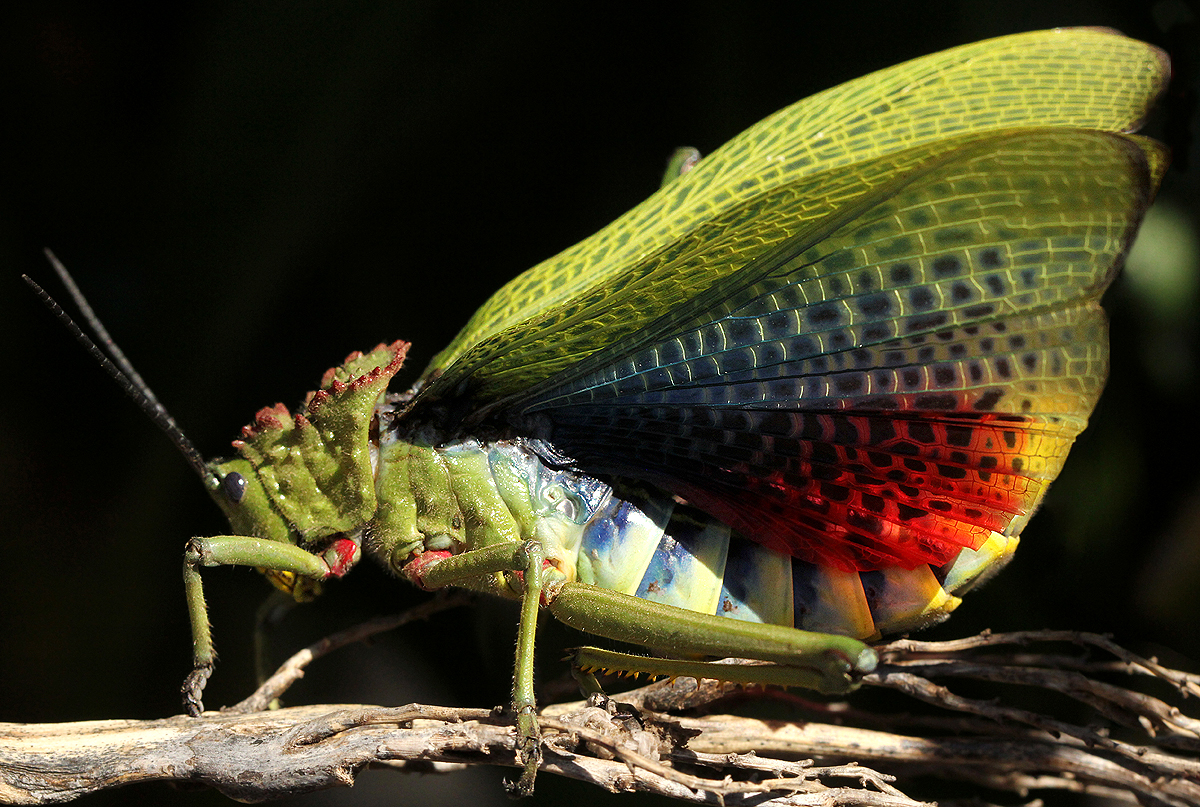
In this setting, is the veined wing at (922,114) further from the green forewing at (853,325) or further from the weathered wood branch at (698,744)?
the weathered wood branch at (698,744)

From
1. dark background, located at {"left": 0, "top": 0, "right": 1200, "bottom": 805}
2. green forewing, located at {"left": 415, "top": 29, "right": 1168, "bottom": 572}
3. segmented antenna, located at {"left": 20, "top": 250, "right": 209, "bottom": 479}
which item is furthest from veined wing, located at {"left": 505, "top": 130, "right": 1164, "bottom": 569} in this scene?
segmented antenna, located at {"left": 20, "top": 250, "right": 209, "bottom": 479}

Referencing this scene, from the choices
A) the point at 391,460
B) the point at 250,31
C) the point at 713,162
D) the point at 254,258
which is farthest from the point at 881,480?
the point at 250,31

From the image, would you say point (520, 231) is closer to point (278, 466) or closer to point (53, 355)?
point (278, 466)

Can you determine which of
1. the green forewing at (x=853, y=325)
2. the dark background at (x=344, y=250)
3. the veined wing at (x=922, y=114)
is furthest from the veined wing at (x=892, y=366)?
the dark background at (x=344, y=250)

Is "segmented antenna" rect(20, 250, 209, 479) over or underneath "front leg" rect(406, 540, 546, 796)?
over

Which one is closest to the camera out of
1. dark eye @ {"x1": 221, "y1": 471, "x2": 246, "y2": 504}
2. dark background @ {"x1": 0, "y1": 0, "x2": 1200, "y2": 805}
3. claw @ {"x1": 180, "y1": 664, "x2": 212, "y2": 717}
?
claw @ {"x1": 180, "y1": 664, "x2": 212, "y2": 717}

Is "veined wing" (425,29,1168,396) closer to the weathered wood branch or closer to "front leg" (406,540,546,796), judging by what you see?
"front leg" (406,540,546,796)

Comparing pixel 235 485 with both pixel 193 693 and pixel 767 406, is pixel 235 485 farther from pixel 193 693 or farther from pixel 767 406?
pixel 767 406
